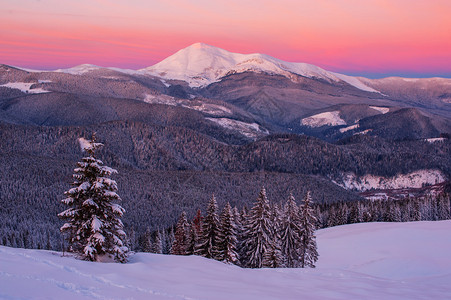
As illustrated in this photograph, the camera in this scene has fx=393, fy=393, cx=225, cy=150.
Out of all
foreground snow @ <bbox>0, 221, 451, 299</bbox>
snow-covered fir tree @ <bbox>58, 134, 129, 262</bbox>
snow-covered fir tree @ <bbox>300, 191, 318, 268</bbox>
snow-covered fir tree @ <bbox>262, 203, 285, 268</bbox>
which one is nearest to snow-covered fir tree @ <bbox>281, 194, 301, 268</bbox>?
snow-covered fir tree @ <bbox>300, 191, 318, 268</bbox>

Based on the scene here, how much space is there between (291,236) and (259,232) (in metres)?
5.35

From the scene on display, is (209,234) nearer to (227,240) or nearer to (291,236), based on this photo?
(227,240)

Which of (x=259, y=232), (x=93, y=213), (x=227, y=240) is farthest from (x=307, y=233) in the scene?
(x=93, y=213)

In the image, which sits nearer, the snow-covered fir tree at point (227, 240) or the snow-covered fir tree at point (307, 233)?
the snow-covered fir tree at point (227, 240)

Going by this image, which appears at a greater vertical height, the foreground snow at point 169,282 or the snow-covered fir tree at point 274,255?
the foreground snow at point 169,282

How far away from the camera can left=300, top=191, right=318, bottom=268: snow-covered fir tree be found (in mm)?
45188

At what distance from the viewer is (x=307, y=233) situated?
45188 millimetres

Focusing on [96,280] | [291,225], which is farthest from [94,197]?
[291,225]

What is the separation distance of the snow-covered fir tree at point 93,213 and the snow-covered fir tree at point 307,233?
87.0 feet

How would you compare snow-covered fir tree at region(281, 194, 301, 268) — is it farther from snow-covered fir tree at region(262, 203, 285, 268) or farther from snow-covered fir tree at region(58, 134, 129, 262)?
snow-covered fir tree at region(58, 134, 129, 262)

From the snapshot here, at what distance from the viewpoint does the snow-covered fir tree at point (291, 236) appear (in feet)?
146

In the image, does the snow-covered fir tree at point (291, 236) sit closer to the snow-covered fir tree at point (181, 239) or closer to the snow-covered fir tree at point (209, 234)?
the snow-covered fir tree at point (209, 234)

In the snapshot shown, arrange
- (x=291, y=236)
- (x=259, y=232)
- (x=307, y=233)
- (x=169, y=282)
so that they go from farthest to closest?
(x=307, y=233) → (x=291, y=236) → (x=259, y=232) → (x=169, y=282)

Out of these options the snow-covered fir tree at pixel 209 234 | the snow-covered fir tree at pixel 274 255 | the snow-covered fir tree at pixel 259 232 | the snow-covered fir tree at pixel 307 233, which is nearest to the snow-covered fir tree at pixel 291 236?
the snow-covered fir tree at pixel 307 233
